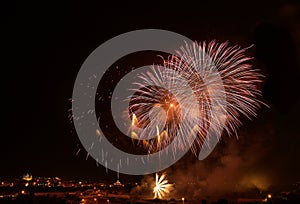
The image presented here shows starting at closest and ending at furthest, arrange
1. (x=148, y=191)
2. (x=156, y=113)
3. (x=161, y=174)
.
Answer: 1. (x=156, y=113)
2. (x=161, y=174)
3. (x=148, y=191)

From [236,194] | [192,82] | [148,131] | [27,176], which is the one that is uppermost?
[27,176]

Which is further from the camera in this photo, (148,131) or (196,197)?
(196,197)

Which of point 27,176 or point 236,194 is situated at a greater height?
point 27,176

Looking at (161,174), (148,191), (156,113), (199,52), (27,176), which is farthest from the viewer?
(27,176)

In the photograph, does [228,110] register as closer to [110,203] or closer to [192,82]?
[192,82]

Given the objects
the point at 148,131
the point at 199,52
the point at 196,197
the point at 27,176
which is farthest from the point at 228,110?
the point at 27,176

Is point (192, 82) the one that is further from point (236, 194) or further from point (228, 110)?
point (236, 194)

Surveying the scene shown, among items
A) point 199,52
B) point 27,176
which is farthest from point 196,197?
point 27,176
